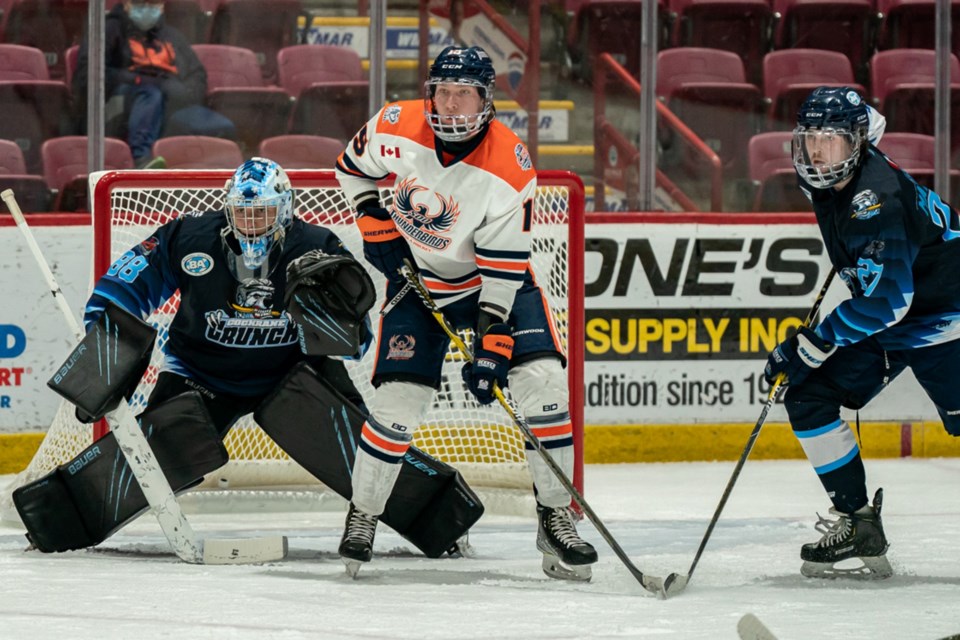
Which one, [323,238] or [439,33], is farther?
[439,33]

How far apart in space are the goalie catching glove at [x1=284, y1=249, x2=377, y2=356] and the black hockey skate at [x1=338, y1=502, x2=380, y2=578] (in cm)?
40

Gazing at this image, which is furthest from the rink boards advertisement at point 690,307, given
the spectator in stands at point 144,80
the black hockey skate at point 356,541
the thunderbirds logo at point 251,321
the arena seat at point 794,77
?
the black hockey skate at point 356,541

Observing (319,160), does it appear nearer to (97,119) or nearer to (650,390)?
(97,119)

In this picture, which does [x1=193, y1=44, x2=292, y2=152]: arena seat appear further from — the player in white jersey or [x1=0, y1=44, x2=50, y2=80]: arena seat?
the player in white jersey

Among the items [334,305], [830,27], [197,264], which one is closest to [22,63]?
[197,264]

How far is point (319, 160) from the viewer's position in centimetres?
541

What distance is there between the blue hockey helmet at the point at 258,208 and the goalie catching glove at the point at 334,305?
15cm

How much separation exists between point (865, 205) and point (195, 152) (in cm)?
266

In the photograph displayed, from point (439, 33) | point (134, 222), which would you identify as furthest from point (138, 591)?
point (439, 33)

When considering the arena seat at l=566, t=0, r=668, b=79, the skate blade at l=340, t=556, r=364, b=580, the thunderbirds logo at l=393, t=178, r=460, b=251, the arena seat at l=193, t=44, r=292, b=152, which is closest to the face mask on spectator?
the arena seat at l=193, t=44, r=292, b=152

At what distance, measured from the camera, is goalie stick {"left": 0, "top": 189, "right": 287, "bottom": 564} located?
12.3 feet

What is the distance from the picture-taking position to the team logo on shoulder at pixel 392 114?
3.70 metres

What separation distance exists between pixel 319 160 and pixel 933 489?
230 cm

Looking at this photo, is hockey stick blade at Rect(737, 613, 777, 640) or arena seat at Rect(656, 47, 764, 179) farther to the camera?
arena seat at Rect(656, 47, 764, 179)
